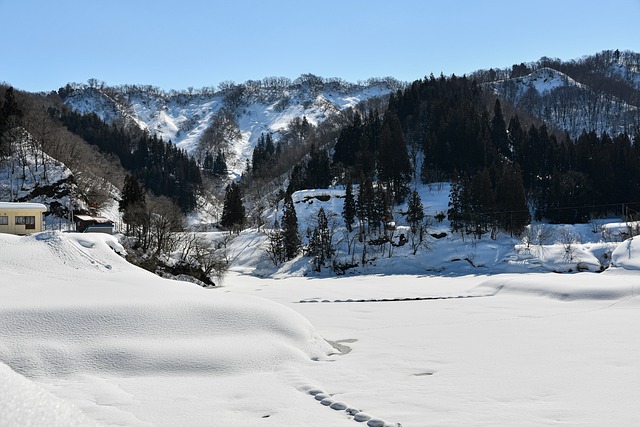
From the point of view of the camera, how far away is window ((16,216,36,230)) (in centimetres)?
3869

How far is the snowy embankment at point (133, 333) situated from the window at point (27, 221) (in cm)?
2924

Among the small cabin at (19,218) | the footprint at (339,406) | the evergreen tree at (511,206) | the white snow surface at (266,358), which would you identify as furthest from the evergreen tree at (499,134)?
the footprint at (339,406)

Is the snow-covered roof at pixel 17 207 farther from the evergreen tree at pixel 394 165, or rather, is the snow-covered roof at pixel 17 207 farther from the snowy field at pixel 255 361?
the evergreen tree at pixel 394 165

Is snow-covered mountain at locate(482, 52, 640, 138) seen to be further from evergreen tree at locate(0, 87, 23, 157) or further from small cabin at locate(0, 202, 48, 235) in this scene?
small cabin at locate(0, 202, 48, 235)

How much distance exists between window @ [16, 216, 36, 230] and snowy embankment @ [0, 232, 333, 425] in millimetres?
29241

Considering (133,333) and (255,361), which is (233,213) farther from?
(255,361)

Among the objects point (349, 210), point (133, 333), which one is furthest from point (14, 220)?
point (133, 333)

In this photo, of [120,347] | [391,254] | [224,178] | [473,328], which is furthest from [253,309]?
[224,178]

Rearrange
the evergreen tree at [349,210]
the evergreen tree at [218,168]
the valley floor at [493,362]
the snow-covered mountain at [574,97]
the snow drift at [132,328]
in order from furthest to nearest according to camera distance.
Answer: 1. the evergreen tree at [218,168]
2. the snow-covered mountain at [574,97]
3. the evergreen tree at [349,210]
4. the snow drift at [132,328]
5. the valley floor at [493,362]

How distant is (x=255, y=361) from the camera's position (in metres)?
9.59

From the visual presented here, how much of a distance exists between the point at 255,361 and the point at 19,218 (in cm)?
3724

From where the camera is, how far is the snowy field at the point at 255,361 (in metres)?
6.79

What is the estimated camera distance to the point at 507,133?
261 ft

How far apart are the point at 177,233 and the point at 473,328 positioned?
3754 cm
